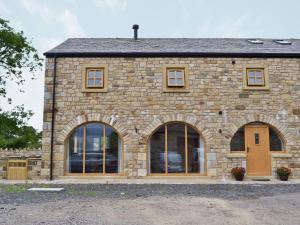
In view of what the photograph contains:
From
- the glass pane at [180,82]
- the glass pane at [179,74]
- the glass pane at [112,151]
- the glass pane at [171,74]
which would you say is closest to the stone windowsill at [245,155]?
the glass pane at [180,82]

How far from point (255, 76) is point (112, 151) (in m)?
6.57

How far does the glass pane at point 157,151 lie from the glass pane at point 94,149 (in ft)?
6.67

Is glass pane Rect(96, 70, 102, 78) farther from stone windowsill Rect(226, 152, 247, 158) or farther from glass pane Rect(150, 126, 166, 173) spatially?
stone windowsill Rect(226, 152, 247, 158)

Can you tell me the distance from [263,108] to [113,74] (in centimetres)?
620

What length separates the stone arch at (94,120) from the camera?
39.9 ft

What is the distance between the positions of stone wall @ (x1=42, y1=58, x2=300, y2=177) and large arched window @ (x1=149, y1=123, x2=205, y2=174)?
340mm

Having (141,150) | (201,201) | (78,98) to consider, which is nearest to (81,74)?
(78,98)

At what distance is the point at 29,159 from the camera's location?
12148 mm

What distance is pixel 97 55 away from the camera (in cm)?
1273

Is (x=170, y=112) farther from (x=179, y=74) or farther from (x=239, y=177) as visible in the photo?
(x=239, y=177)

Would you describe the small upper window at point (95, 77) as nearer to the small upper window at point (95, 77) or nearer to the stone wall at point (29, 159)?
the small upper window at point (95, 77)

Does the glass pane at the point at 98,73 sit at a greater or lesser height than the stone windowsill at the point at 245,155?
greater

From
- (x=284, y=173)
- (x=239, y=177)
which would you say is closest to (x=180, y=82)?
(x=239, y=177)

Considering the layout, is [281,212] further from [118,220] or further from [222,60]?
[222,60]
